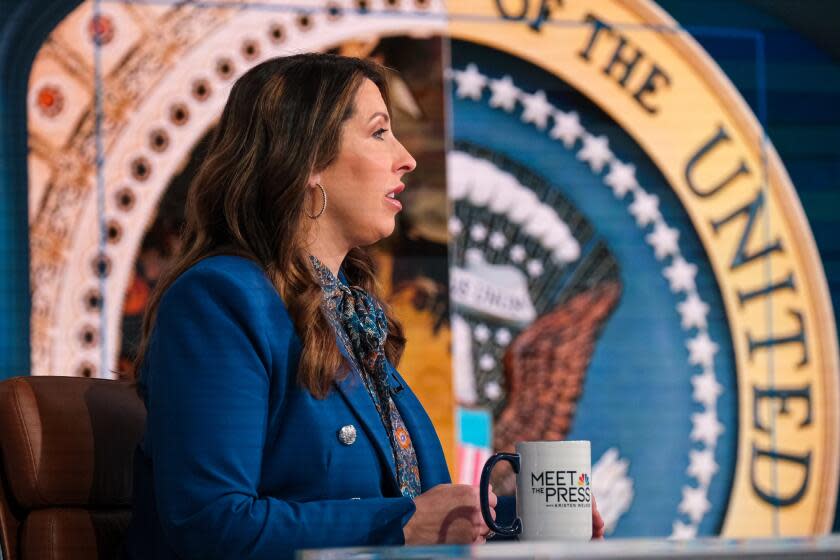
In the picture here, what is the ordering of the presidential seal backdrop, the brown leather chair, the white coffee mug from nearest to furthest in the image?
the white coffee mug → the brown leather chair → the presidential seal backdrop

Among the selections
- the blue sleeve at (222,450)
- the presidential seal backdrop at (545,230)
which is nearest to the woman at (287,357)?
the blue sleeve at (222,450)

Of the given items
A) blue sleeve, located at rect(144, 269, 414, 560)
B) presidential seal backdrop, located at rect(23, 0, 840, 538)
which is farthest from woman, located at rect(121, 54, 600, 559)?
presidential seal backdrop, located at rect(23, 0, 840, 538)

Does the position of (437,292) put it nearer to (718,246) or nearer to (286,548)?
(718,246)

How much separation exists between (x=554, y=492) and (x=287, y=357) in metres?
0.32

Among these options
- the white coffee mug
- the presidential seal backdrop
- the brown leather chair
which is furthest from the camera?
the presidential seal backdrop

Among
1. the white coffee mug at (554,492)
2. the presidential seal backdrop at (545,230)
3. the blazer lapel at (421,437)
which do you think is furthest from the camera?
the presidential seal backdrop at (545,230)

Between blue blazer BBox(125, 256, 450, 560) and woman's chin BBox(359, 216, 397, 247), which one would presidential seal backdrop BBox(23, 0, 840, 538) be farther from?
blue blazer BBox(125, 256, 450, 560)

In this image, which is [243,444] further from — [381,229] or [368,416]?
[381,229]

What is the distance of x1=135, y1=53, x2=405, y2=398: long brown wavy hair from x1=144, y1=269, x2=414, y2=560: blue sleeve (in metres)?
0.10

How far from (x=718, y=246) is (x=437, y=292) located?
65 cm

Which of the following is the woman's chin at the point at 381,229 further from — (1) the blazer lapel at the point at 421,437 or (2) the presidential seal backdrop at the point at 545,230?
(2) the presidential seal backdrop at the point at 545,230

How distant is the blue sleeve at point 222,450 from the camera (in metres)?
1.12

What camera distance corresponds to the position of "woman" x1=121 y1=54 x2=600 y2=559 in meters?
1.14

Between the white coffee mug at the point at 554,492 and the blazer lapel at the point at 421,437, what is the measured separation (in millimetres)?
338
